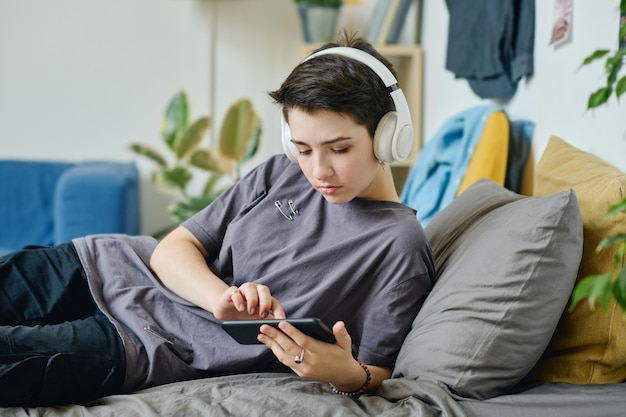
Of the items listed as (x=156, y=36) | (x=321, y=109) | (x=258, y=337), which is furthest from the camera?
(x=156, y=36)

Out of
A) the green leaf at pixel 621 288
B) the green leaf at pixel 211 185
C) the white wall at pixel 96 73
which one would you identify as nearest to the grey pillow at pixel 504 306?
the green leaf at pixel 621 288

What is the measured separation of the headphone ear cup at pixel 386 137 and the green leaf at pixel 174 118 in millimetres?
→ 2369

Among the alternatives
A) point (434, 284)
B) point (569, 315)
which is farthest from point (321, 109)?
point (569, 315)

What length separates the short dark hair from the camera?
1170 millimetres

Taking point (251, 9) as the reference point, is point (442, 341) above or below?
below

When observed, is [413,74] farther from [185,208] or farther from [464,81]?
[185,208]

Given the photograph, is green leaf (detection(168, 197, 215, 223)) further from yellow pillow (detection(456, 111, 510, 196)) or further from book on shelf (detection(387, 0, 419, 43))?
yellow pillow (detection(456, 111, 510, 196))

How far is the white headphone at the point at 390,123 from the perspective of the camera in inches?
47.6

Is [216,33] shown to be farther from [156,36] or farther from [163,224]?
[163,224]

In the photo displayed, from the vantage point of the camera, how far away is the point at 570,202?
1101 mm

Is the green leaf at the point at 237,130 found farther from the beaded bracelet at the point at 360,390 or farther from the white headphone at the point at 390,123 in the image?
the beaded bracelet at the point at 360,390

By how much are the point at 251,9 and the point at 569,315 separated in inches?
117

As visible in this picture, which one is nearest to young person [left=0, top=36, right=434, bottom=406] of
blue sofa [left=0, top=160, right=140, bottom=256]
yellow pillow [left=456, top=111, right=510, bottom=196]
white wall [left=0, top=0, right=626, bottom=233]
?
yellow pillow [left=456, top=111, right=510, bottom=196]

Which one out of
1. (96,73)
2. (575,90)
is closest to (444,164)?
(575,90)
